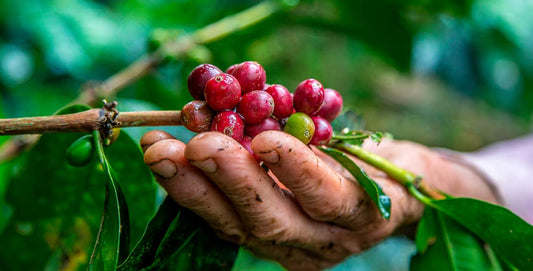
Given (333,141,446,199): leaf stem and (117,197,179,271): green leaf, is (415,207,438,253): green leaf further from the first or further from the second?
(117,197,179,271): green leaf

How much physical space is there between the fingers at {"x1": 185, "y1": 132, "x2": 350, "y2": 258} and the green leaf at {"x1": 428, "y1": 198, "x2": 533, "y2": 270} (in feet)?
Answer: 1.09

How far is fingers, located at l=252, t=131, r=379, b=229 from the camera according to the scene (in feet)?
2.64

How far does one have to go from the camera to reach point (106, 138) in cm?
89

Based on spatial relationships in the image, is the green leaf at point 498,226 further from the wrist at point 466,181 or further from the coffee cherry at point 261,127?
the wrist at point 466,181

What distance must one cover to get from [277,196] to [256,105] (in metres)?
0.23

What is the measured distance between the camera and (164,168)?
808mm

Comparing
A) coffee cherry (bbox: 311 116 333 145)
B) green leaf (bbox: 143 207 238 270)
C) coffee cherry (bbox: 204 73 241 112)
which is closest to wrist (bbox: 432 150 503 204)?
coffee cherry (bbox: 311 116 333 145)

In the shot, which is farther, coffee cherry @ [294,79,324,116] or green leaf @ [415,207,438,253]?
green leaf @ [415,207,438,253]

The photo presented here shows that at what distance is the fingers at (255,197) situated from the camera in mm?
771

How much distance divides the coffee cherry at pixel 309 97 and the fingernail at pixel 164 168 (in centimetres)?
32

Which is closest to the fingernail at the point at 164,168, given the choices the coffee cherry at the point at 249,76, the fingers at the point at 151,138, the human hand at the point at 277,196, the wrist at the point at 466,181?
the human hand at the point at 277,196

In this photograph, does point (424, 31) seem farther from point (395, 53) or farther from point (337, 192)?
point (337, 192)

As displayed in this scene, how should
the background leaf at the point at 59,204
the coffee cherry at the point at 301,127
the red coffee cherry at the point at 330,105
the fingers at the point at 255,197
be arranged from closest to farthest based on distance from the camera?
the fingers at the point at 255,197, the coffee cherry at the point at 301,127, the red coffee cherry at the point at 330,105, the background leaf at the point at 59,204

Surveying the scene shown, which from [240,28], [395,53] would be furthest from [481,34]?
[240,28]
